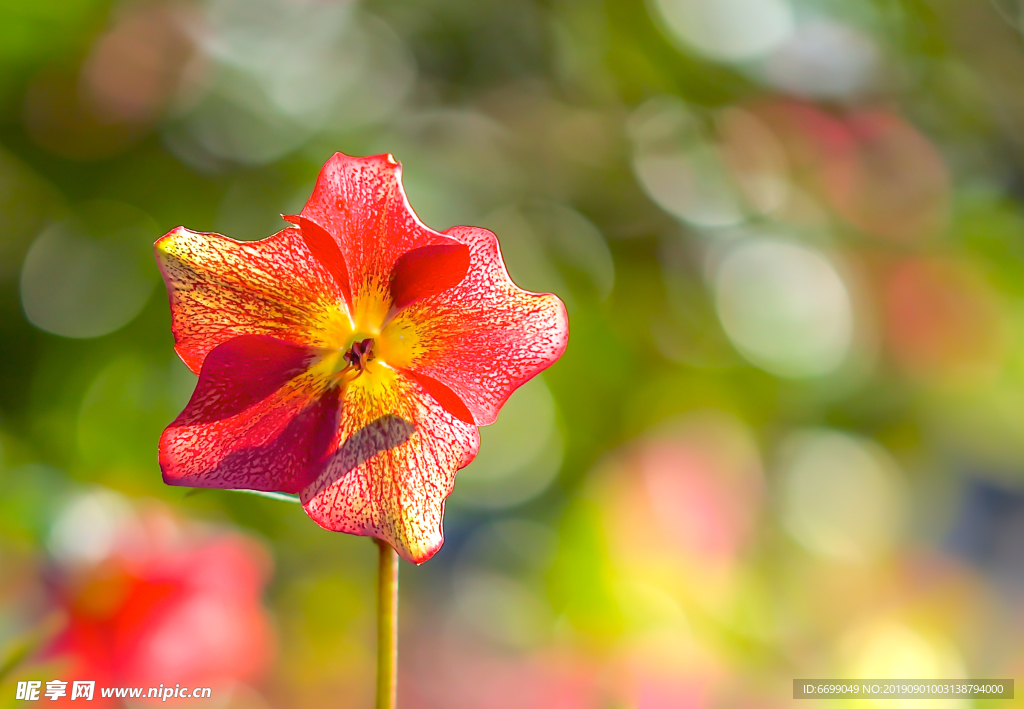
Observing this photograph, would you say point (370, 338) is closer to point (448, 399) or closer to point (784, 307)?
point (448, 399)

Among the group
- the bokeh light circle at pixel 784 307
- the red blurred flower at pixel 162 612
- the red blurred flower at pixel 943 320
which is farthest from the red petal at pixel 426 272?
the red blurred flower at pixel 943 320

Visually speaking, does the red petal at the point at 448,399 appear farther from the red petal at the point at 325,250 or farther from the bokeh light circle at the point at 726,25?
the bokeh light circle at the point at 726,25

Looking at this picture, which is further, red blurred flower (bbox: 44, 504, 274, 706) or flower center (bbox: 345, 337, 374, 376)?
red blurred flower (bbox: 44, 504, 274, 706)

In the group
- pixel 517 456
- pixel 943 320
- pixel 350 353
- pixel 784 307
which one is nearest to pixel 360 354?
pixel 350 353

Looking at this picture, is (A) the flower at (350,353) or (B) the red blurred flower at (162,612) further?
(B) the red blurred flower at (162,612)

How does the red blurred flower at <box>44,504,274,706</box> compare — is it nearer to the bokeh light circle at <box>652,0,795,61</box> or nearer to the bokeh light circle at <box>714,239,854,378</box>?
the bokeh light circle at <box>714,239,854,378</box>

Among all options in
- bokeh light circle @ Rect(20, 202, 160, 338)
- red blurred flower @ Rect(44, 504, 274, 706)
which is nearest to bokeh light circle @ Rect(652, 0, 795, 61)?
bokeh light circle @ Rect(20, 202, 160, 338)
